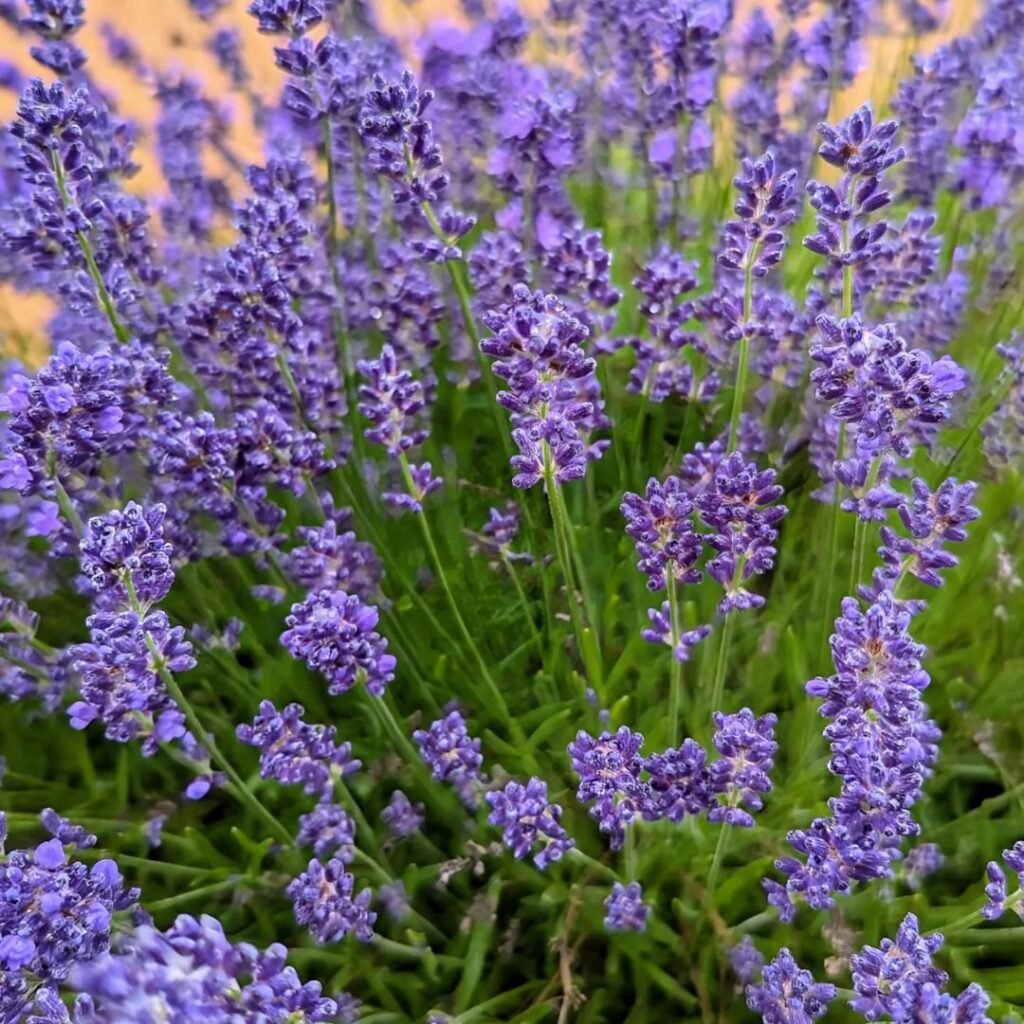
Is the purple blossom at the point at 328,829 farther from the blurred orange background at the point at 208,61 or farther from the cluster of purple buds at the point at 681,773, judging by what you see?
the blurred orange background at the point at 208,61

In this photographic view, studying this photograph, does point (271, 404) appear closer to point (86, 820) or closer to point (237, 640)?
point (237, 640)

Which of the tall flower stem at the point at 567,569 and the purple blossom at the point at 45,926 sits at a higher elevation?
the tall flower stem at the point at 567,569

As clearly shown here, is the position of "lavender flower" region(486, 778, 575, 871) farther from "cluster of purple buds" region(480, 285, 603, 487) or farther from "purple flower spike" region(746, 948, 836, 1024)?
"cluster of purple buds" region(480, 285, 603, 487)

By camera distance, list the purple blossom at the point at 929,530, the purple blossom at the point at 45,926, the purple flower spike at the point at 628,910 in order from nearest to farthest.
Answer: the purple blossom at the point at 45,926 → the purple blossom at the point at 929,530 → the purple flower spike at the point at 628,910

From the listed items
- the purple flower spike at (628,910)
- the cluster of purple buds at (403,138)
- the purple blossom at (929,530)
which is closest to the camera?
the purple blossom at (929,530)

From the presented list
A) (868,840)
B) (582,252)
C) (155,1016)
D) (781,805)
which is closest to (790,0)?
(582,252)

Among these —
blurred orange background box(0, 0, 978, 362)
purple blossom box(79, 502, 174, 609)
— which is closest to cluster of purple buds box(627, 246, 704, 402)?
purple blossom box(79, 502, 174, 609)

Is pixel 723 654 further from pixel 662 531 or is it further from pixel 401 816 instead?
pixel 401 816

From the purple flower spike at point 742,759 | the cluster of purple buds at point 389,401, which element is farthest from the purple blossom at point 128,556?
the purple flower spike at point 742,759
